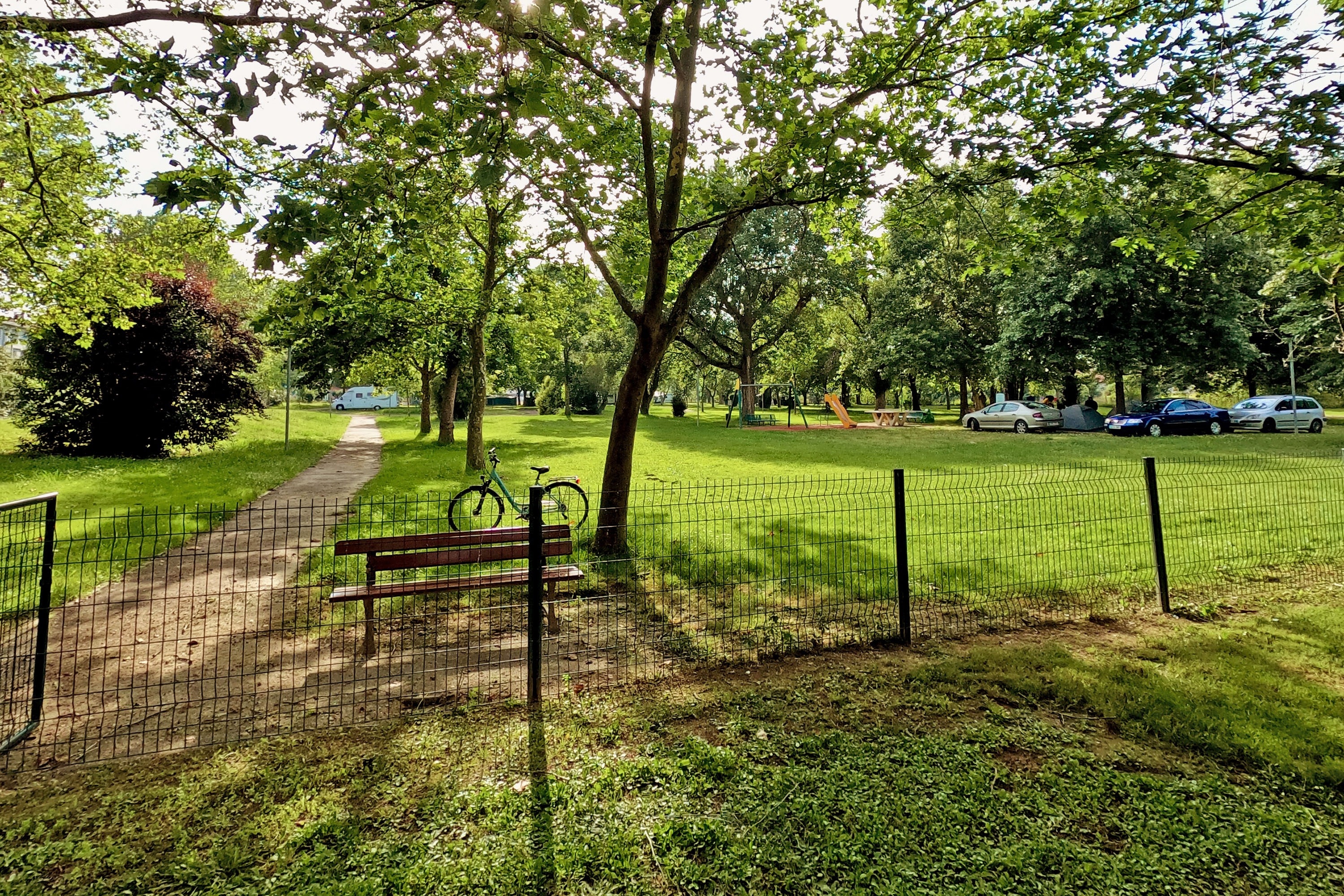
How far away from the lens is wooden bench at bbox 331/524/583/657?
4.77 m

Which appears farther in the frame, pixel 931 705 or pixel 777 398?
pixel 777 398

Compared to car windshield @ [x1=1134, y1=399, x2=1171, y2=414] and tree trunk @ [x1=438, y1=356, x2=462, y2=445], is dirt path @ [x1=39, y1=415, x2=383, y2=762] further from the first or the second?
car windshield @ [x1=1134, y1=399, x2=1171, y2=414]

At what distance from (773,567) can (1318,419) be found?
101ft

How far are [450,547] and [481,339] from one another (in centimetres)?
994

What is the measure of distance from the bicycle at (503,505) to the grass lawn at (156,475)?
3.77m

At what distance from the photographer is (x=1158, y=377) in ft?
110

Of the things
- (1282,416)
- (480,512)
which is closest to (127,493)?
(480,512)

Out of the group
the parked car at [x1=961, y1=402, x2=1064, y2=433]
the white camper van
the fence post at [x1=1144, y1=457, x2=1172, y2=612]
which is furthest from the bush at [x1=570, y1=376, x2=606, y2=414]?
→ the fence post at [x1=1144, y1=457, x2=1172, y2=612]

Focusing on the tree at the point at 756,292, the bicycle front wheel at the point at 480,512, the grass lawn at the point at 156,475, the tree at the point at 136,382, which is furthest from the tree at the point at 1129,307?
the tree at the point at 136,382

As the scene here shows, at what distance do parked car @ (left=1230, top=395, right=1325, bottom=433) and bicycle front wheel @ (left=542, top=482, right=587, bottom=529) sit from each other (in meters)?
29.2

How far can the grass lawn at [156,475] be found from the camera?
1055 cm

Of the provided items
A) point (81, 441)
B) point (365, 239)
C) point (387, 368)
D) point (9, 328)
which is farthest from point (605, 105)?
point (9, 328)

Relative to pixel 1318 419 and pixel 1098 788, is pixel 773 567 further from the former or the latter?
pixel 1318 419

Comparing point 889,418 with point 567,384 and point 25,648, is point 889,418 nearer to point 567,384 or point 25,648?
point 567,384
